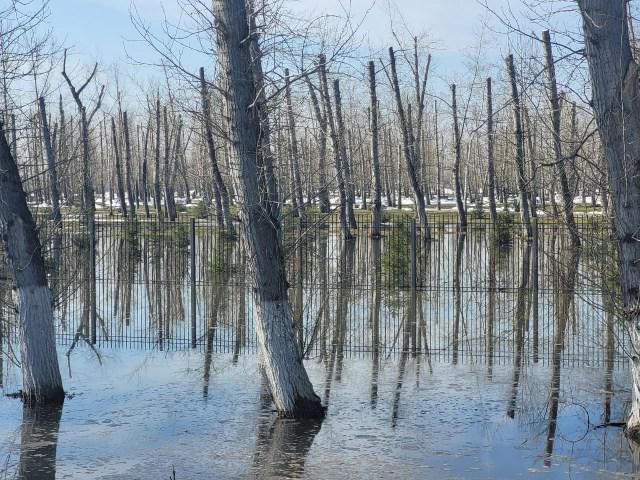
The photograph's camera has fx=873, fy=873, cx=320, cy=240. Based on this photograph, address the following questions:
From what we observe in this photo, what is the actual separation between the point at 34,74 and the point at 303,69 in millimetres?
3946

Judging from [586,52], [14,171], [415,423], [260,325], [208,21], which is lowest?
[415,423]

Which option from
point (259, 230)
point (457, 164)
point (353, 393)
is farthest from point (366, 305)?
point (457, 164)

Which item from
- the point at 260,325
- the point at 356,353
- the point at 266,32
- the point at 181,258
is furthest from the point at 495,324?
the point at 181,258

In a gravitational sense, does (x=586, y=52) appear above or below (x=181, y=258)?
above

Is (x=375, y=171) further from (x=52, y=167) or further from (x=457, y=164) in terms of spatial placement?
(x=52, y=167)

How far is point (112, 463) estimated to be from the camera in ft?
25.7

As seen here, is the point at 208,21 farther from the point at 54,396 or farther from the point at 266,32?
the point at 54,396

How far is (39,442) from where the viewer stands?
845 cm

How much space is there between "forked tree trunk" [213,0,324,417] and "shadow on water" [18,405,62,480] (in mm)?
2298

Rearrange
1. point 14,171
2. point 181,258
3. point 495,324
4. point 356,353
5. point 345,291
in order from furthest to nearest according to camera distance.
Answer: point 181,258 < point 345,291 < point 495,324 < point 356,353 < point 14,171

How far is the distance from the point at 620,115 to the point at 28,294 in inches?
260

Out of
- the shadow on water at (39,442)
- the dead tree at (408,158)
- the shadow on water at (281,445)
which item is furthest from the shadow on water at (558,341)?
the dead tree at (408,158)

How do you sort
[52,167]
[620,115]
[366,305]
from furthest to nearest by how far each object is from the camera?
[366,305] → [52,167] → [620,115]

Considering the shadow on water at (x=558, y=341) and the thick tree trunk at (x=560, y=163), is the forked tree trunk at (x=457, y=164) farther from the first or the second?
the thick tree trunk at (x=560, y=163)
